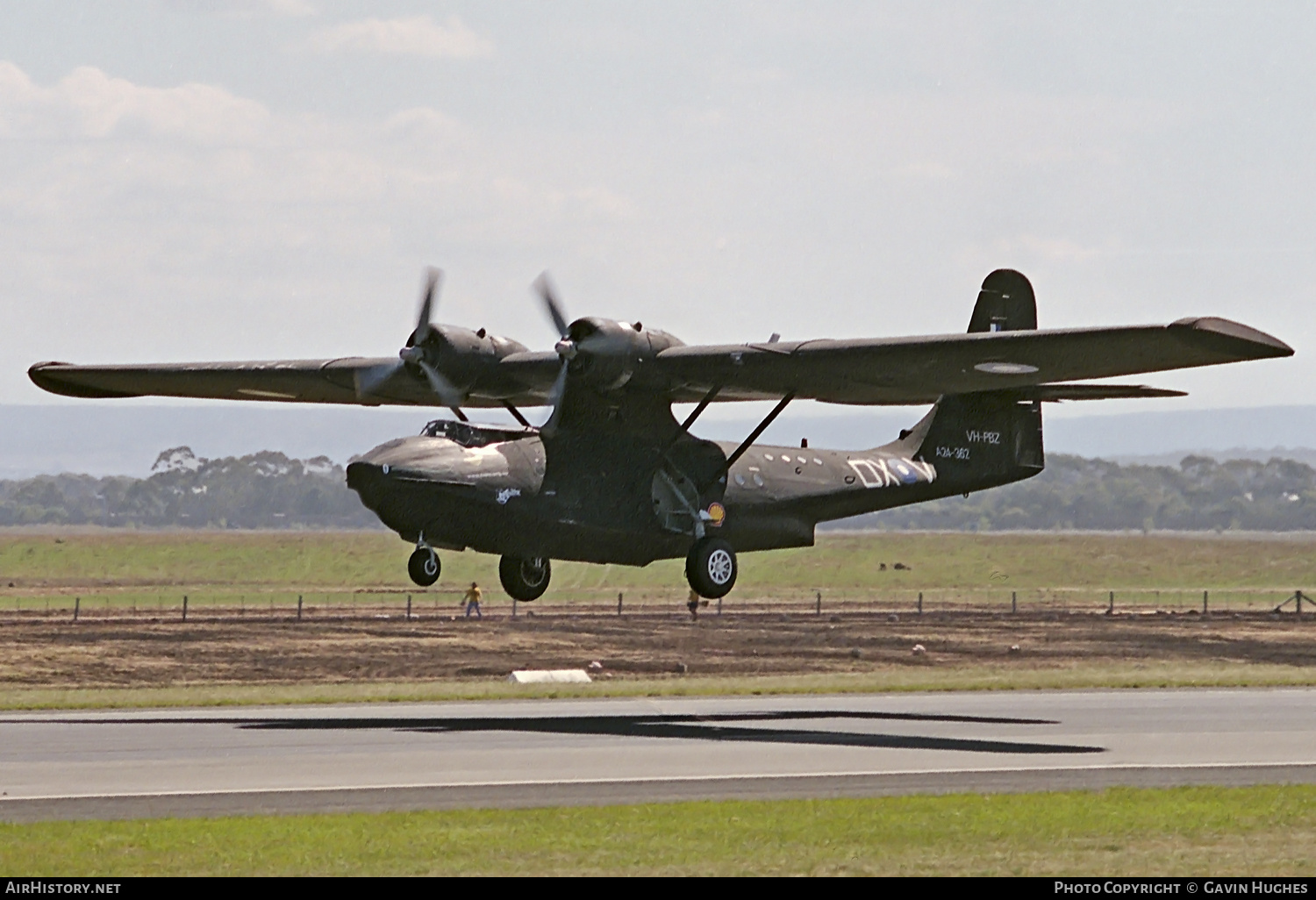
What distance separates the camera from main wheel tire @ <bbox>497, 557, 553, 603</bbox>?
35.2 m

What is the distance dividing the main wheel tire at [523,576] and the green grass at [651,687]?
9468 millimetres

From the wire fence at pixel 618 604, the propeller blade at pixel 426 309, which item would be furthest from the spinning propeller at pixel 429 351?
the wire fence at pixel 618 604

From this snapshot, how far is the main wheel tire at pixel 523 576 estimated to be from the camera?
35250 millimetres

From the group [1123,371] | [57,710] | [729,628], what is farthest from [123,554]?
[1123,371]

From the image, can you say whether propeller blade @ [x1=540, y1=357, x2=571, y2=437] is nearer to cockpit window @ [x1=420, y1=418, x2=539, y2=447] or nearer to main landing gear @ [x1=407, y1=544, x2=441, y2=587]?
cockpit window @ [x1=420, y1=418, x2=539, y2=447]

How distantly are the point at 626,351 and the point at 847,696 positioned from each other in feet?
53.6

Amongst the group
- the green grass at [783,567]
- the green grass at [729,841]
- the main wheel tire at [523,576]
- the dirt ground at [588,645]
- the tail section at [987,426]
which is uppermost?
the tail section at [987,426]

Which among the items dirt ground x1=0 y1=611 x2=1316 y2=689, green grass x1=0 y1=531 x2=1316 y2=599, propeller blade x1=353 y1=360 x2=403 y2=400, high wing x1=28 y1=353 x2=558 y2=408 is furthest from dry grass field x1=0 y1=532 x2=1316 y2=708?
propeller blade x1=353 y1=360 x2=403 y2=400

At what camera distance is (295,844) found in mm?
20438

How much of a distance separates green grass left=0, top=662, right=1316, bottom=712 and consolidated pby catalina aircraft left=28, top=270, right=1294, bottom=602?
31.9ft

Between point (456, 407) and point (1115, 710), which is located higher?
point (456, 407)

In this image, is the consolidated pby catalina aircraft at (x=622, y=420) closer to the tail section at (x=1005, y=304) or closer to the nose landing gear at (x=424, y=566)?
the nose landing gear at (x=424, y=566)

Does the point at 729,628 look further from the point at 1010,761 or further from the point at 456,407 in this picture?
the point at 1010,761

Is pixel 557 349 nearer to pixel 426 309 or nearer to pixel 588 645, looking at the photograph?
pixel 426 309
